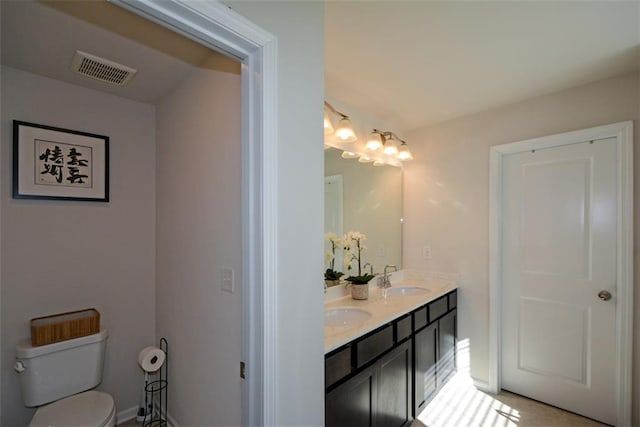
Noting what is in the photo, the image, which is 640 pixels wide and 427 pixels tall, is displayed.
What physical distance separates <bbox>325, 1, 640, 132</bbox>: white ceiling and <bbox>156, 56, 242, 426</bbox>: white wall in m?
0.73

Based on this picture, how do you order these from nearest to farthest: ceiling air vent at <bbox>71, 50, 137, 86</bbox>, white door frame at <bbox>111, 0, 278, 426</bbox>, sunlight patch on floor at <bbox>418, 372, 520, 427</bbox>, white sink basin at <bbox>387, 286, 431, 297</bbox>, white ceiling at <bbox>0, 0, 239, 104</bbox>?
white door frame at <bbox>111, 0, 278, 426</bbox> → white ceiling at <bbox>0, 0, 239, 104</bbox> → ceiling air vent at <bbox>71, 50, 137, 86</bbox> → sunlight patch on floor at <bbox>418, 372, 520, 427</bbox> → white sink basin at <bbox>387, 286, 431, 297</bbox>

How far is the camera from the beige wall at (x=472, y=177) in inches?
81.4

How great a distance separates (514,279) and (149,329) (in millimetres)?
2924

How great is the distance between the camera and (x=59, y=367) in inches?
67.4

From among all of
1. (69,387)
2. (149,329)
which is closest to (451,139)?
(149,329)

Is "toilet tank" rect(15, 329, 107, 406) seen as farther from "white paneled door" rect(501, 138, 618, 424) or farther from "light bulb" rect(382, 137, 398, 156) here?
"white paneled door" rect(501, 138, 618, 424)

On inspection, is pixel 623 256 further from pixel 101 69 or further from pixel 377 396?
pixel 101 69

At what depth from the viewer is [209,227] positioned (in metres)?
1.56

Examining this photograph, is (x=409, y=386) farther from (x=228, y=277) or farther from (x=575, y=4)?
(x=575, y=4)

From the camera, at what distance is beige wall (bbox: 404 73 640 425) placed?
2066mm

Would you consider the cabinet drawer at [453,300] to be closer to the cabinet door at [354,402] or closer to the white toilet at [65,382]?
the cabinet door at [354,402]

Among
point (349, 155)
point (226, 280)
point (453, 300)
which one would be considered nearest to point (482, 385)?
point (453, 300)

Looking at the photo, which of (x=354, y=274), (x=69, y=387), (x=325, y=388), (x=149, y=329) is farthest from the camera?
(x=354, y=274)

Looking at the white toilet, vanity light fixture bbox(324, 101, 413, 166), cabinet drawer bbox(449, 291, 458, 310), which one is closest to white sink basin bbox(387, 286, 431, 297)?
cabinet drawer bbox(449, 291, 458, 310)
